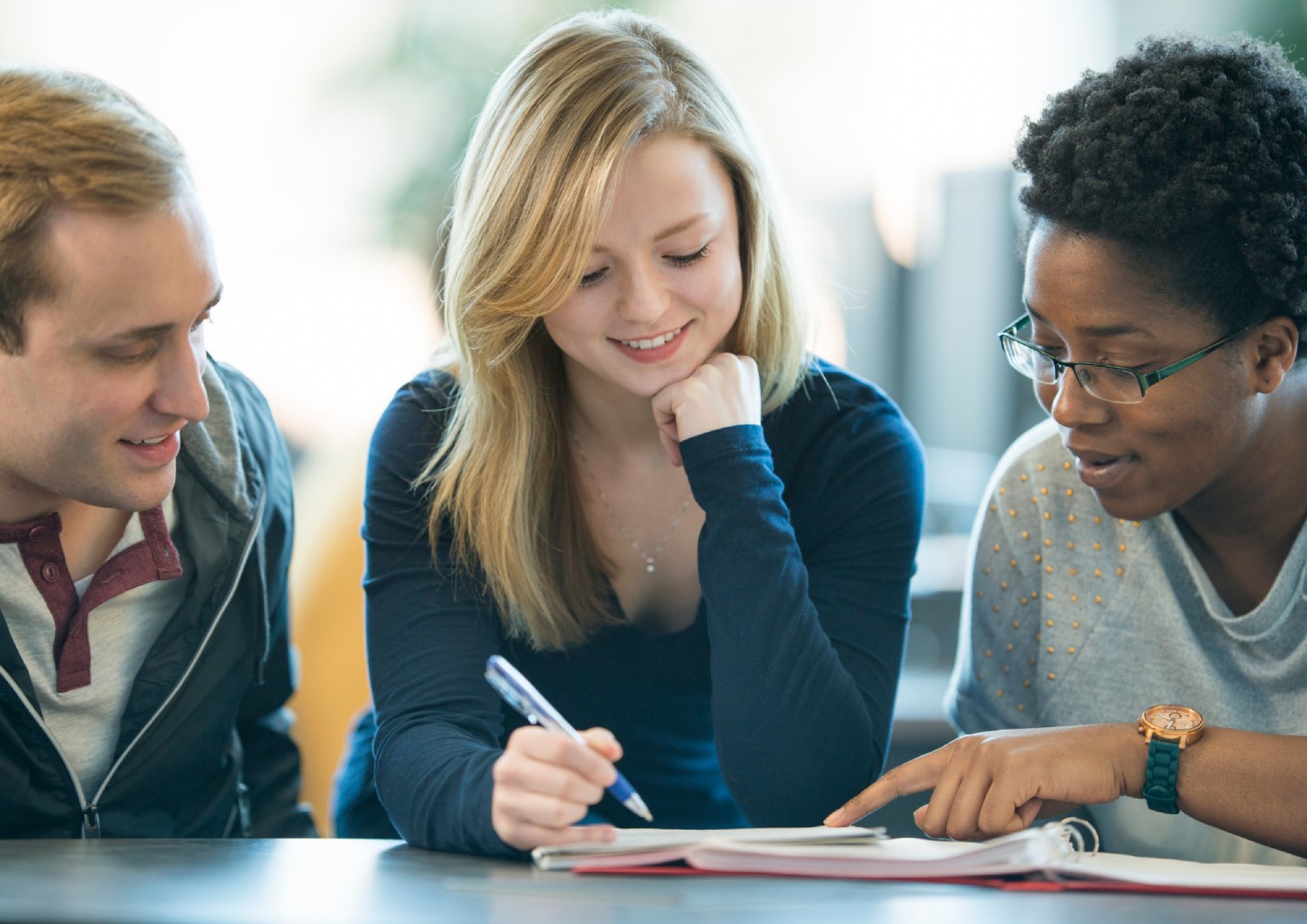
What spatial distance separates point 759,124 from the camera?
281 cm

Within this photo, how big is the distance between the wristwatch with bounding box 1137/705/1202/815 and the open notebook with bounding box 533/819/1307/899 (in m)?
0.11

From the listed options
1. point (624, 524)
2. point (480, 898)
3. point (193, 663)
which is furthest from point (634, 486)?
point (480, 898)

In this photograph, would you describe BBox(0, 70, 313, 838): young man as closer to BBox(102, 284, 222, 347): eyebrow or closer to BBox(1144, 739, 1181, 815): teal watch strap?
BBox(102, 284, 222, 347): eyebrow

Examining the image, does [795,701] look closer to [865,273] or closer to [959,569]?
[959,569]

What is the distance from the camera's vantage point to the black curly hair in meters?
1.20

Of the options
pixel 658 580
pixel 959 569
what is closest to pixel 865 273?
pixel 959 569

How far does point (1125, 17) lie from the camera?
140 inches

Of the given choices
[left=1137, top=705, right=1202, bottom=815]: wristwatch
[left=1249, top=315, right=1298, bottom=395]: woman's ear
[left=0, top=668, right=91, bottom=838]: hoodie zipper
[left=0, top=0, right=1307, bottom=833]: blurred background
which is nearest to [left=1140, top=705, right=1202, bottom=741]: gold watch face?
[left=1137, top=705, right=1202, bottom=815]: wristwatch

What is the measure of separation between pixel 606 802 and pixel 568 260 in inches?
25.6

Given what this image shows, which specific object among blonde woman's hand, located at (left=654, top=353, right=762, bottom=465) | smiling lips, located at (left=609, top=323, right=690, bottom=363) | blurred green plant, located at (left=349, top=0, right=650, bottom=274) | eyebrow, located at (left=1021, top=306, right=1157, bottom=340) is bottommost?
blonde woman's hand, located at (left=654, top=353, right=762, bottom=465)

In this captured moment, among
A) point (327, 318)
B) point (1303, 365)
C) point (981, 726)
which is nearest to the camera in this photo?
point (1303, 365)

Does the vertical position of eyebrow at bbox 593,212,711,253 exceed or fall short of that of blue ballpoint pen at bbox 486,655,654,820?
it exceeds it

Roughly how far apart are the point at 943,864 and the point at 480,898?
1.10 ft

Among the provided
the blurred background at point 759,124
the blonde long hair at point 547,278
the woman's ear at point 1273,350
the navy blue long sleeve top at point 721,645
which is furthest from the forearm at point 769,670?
the blurred background at point 759,124
